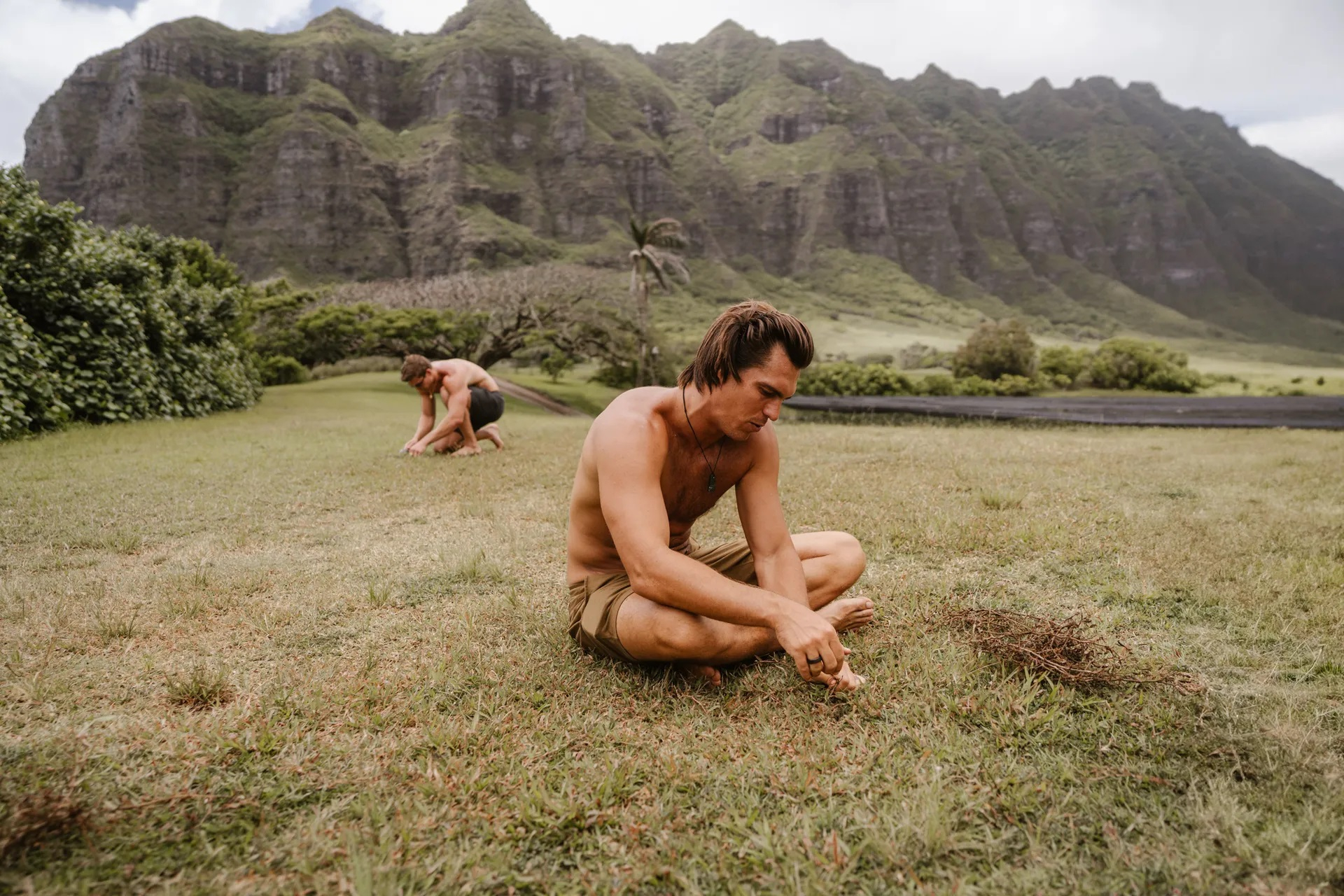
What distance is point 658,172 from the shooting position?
126 m

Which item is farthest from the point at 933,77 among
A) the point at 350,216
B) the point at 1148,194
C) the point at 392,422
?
the point at 392,422

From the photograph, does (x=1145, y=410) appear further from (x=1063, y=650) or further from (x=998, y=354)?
(x=1063, y=650)

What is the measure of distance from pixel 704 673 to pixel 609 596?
0.53 m

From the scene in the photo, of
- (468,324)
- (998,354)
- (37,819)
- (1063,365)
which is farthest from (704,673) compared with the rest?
(468,324)

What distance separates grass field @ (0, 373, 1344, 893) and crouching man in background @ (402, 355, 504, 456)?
14.8 feet

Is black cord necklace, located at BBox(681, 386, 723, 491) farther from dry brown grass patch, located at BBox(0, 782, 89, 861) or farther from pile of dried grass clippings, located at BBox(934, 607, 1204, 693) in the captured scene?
dry brown grass patch, located at BBox(0, 782, 89, 861)

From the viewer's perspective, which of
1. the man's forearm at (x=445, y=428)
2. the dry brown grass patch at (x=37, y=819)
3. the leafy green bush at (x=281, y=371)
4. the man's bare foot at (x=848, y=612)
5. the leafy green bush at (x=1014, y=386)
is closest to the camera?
the dry brown grass patch at (x=37, y=819)

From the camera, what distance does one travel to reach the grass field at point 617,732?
187cm

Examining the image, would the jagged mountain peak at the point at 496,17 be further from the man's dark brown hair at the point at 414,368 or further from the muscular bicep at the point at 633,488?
the muscular bicep at the point at 633,488

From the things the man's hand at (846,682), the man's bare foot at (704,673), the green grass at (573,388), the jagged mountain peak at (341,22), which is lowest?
the green grass at (573,388)

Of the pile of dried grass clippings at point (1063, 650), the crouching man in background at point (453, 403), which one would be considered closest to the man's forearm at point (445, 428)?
the crouching man in background at point (453, 403)

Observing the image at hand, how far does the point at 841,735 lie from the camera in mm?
2525

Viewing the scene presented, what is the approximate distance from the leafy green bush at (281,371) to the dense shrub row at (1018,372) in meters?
21.7

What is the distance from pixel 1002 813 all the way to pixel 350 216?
4686 inches
